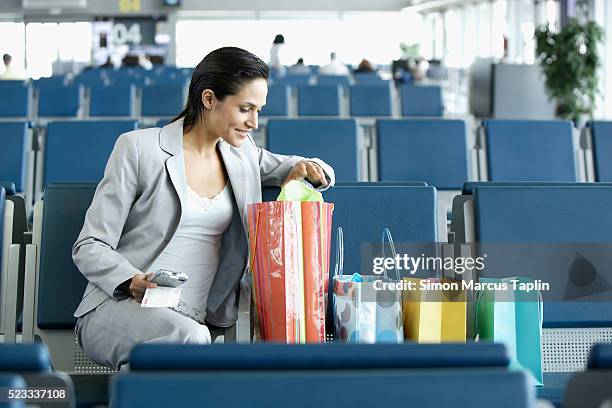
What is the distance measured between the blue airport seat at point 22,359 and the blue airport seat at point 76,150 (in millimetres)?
3087

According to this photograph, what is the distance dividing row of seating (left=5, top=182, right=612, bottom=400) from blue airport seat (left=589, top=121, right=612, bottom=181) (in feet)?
6.23

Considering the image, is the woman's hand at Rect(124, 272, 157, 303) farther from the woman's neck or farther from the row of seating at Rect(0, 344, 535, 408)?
the row of seating at Rect(0, 344, 535, 408)

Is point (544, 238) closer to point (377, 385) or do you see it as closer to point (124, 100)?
point (377, 385)

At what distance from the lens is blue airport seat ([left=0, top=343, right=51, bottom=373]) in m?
1.19

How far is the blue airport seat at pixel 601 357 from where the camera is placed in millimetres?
1211

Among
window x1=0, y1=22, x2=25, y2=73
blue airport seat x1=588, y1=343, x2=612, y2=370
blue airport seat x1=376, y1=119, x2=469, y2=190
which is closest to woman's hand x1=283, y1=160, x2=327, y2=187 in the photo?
blue airport seat x1=588, y1=343, x2=612, y2=370

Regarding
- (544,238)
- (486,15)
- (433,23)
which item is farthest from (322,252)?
(433,23)

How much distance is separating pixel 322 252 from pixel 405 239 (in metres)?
0.51

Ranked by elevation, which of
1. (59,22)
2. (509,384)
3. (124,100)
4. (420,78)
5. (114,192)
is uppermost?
(59,22)

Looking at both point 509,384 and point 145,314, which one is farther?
point 145,314

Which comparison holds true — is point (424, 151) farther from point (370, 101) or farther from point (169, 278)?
point (370, 101)

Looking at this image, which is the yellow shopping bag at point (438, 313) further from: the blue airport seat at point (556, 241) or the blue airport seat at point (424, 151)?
the blue airport seat at point (424, 151)

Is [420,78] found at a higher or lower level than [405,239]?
higher

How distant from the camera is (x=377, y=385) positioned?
108cm
